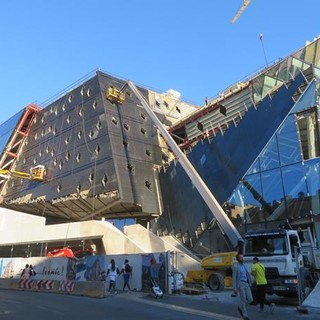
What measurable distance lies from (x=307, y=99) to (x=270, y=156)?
4.67 metres

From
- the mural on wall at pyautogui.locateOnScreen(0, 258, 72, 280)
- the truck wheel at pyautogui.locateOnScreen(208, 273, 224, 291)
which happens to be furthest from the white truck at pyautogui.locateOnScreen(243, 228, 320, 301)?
the mural on wall at pyautogui.locateOnScreen(0, 258, 72, 280)

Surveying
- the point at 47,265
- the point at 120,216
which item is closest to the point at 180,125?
the point at 120,216

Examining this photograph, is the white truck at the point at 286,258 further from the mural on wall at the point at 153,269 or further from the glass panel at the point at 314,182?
the glass panel at the point at 314,182

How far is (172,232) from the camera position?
38969mm

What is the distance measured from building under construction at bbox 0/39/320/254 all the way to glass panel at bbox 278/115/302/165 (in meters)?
0.08

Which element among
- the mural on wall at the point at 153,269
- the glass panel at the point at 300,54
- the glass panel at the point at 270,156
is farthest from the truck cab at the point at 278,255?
the glass panel at the point at 300,54

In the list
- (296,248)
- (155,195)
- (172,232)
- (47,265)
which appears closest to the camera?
(296,248)

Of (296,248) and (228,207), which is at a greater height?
(228,207)

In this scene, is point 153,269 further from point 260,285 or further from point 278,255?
point 260,285

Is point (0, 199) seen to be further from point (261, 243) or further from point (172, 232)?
point (261, 243)

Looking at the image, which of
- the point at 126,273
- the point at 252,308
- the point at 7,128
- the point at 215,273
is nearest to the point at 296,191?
the point at 215,273

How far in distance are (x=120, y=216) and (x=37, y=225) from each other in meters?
9.13

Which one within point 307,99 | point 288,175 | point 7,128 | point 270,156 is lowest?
point 288,175

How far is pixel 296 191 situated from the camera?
82.9 ft
